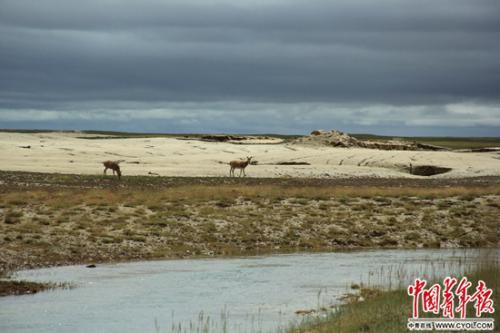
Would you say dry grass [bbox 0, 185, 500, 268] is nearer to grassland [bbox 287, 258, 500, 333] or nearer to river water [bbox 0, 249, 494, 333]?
river water [bbox 0, 249, 494, 333]

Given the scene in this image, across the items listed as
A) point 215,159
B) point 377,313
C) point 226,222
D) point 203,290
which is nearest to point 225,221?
point 226,222

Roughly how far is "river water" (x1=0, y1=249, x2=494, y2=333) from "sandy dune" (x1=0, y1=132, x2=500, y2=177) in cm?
3331

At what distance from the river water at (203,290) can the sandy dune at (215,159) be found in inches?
1312

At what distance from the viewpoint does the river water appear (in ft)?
61.8

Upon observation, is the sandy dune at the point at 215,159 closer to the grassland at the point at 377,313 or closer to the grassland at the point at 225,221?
the grassland at the point at 225,221

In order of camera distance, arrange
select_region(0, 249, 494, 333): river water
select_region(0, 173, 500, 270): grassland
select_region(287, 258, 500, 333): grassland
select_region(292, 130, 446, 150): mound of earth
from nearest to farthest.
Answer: select_region(287, 258, 500, 333): grassland < select_region(0, 249, 494, 333): river water < select_region(0, 173, 500, 270): grassland < select_region(292, 130, 446, 150): mound of earth

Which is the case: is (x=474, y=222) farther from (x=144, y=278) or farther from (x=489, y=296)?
(x=489, y=296)

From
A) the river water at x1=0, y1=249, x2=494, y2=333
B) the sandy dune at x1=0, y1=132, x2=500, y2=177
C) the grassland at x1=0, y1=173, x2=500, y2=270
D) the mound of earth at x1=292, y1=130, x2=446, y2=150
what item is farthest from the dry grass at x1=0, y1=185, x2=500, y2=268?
the mound of earth at x1=292, y1=130, x2=446, y2=150

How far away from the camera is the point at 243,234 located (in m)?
35.0

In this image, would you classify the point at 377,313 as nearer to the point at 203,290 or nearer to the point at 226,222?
the point at 203,290

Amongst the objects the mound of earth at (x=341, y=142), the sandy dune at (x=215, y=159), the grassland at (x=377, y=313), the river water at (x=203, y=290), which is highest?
the mound of earth at (x=341, y=142)

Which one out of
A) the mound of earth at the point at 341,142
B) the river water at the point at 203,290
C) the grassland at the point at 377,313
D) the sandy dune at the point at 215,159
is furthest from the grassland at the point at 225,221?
the mound of earth at the point at 341,142

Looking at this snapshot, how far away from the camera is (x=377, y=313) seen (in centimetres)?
1692

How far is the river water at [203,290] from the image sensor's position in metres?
18.8
